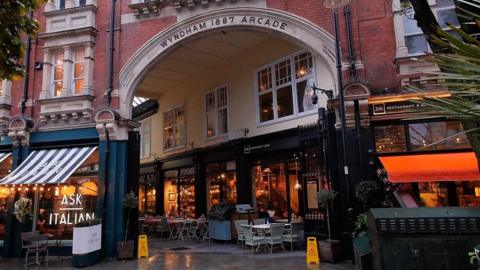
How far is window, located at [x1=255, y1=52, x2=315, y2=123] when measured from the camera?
1366 centimetres

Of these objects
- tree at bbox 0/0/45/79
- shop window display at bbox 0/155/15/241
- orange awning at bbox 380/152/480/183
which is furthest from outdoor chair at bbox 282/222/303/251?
shop window display at bbox 0/155/15/241

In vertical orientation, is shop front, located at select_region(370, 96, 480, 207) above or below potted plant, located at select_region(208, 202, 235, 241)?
above

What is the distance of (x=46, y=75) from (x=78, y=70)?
3.68 feet

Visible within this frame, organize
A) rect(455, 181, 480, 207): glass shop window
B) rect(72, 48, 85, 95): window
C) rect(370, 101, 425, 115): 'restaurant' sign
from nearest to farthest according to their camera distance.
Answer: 1. rect(455, 181, 480, 207): glass shop window
2. rect(370, 101, 425, 115): 'restaurant' sign
3. rect(72, 48, 85, 95): window

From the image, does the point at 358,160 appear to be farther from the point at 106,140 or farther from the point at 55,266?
the point at 55,266

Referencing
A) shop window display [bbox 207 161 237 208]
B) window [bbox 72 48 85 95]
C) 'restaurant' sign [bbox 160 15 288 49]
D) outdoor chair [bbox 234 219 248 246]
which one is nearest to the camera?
→ 'restaurant' sign [bbox 160 15 288 49]

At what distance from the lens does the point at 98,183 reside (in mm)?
12195

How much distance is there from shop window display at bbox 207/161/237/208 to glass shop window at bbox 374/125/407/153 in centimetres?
715

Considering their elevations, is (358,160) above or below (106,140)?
below

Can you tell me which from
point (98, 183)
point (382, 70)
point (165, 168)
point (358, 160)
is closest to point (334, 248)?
point (358, 160)

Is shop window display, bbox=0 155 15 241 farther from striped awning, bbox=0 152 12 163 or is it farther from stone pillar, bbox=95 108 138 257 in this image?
stone pillar, bbox=95 108 138 257

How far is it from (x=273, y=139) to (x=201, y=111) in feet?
16.4

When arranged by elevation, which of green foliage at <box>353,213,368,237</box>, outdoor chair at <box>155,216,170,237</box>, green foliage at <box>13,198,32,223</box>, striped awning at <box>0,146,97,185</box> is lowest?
outdoor chair at <box>155,216,170,237</box>

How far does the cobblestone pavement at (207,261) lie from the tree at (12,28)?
582 cm
